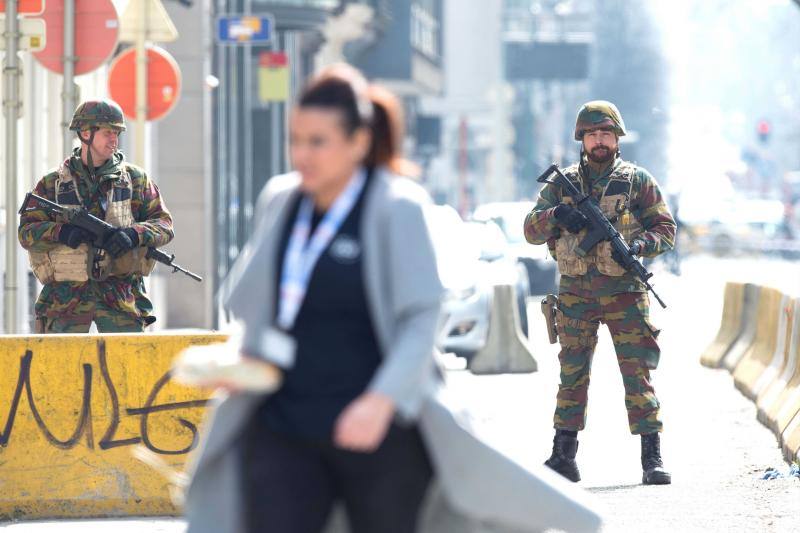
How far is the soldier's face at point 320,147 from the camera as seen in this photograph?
4.35 metres

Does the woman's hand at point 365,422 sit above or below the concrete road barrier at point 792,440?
above

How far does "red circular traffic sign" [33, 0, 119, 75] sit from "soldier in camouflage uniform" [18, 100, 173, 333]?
3.82 m

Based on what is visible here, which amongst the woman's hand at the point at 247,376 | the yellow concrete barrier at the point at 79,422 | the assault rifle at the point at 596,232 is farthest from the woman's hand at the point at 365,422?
the assault rifle at the point at 596,232

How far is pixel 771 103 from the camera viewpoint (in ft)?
458

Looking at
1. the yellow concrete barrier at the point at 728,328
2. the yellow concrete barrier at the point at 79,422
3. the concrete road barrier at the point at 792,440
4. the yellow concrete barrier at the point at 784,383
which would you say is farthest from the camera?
the yellow concrete barrier at the point at 728,328

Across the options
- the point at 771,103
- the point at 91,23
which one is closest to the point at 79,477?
the point at 91,23

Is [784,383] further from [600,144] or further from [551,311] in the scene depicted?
[600,144]

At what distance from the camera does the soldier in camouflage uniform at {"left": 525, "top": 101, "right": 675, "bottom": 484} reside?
917 centimetres

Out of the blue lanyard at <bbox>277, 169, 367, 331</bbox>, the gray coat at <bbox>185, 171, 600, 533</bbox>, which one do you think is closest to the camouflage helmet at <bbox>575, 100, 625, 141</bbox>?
the gray coat at <bbox>185, 171, 600, 533</bbox>

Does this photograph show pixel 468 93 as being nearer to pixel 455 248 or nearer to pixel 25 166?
pixel 25 166

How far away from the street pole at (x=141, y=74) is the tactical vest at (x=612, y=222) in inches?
271

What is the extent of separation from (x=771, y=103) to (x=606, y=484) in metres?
133

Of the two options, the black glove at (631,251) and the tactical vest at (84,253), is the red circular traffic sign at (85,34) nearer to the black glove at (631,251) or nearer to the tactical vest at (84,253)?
the tactical vest at (84,253)

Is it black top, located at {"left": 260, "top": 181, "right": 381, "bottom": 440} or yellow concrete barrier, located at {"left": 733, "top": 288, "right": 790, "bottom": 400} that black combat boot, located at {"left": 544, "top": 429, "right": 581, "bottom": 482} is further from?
black top, located at {"left": 260, "top": 181, "right": 381, "bottom": 440}
